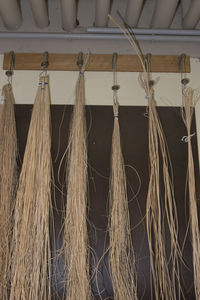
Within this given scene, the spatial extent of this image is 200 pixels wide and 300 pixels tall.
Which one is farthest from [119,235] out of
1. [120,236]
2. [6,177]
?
[6,177]

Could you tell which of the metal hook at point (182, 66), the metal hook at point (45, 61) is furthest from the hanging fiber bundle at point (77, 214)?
the metal hook at point (182, 66)

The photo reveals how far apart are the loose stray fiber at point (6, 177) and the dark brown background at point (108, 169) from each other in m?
0.07

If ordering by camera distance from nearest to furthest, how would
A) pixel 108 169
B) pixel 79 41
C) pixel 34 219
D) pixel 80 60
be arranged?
pixel 34 219 → pixel 108 169 → pixel 80 60 → pixel 79 41

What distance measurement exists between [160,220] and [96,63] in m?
0.96

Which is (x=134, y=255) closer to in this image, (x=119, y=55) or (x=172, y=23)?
(x=119, y=55)

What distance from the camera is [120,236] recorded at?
1.37 m

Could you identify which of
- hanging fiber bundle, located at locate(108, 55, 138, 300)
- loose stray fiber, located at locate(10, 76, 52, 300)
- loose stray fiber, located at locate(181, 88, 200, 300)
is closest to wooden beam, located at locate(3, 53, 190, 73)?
loose stray fiber, located at locate(181, 88, 200, 300)

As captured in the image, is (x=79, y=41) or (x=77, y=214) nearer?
(x=77, y=214)

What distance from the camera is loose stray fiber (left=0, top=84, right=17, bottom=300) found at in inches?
51.9

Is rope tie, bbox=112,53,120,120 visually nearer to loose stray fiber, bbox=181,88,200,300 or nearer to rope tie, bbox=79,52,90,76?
rope tie, bbox=79,52,90,76

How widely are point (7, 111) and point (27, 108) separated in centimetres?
12

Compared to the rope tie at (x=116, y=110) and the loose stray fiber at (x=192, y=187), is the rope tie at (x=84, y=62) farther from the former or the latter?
the loose stray fiber at (x=192, y=187)

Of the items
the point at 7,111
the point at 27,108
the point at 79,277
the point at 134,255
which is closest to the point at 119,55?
the point at 27,108

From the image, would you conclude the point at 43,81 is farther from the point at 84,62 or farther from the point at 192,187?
the point at 192,187
